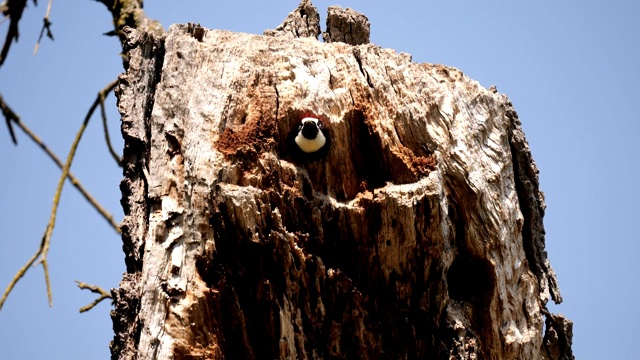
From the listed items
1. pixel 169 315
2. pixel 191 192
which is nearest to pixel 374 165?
pixel 191 192

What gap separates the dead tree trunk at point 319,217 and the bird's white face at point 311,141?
0.43 feet

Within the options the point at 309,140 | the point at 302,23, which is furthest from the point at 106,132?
the point at 302,23

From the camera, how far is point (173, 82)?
5.54 m

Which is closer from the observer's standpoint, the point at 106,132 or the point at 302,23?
the point at 106,132

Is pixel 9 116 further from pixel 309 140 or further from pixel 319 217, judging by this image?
pixel 319 217

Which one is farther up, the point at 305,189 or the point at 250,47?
the point at 250,47

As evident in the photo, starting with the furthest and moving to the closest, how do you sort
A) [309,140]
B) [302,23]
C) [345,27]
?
[345,27]
[302,23]
[309,140]

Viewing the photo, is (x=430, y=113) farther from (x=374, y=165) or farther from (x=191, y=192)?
(x=191, y=192)

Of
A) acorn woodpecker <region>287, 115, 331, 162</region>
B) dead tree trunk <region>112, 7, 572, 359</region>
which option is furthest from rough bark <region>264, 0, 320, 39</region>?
acorn woodpecker <region>287, 115, 331, 162</region>

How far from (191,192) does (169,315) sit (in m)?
0.74

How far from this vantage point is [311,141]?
17.0ft

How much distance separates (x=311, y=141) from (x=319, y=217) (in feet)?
1.51

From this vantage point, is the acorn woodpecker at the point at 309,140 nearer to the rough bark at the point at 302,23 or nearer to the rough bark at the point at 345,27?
the rough bark at the point at 302,23

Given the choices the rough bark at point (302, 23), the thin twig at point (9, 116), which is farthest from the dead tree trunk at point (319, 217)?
the thin twig at point (9, 116)
